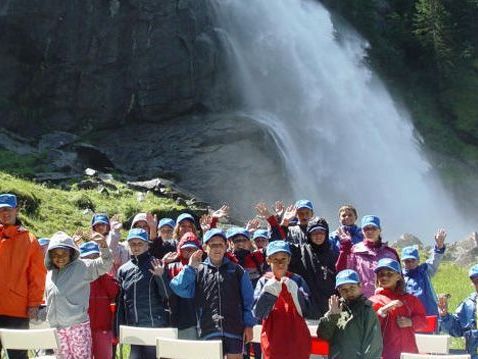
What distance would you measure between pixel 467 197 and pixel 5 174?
22.0 metres

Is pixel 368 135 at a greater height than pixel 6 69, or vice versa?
pixel 6 69

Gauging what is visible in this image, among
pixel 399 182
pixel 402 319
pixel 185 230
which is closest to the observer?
pixel 402 319

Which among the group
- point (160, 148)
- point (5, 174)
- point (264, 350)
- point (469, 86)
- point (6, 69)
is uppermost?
point (469, 86)

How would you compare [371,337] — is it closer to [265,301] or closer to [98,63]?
[265,301]

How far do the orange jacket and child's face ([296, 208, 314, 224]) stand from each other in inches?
110

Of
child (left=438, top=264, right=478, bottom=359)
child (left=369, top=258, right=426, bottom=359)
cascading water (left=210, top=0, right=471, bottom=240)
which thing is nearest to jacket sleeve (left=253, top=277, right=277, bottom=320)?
child (left=369, top=258, right=426, bottom=359)

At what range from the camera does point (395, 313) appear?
18.6 feet

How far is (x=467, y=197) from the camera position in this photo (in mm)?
33062

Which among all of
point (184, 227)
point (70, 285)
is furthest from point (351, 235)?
point (70, 285)

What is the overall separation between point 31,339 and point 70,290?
28.8 inches

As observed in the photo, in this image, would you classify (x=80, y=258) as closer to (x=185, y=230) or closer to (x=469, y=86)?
(x=185, y=230)

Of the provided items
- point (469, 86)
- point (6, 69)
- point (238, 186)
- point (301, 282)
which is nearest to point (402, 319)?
point (301, 282)

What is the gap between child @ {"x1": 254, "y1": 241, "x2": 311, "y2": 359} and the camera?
221 inches

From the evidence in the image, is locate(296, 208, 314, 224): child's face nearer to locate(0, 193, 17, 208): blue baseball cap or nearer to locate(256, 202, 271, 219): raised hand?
locate(256, 202, 271, 219): raised hand
